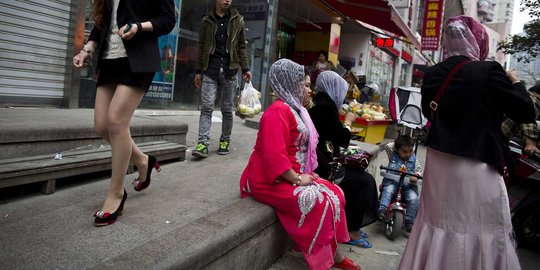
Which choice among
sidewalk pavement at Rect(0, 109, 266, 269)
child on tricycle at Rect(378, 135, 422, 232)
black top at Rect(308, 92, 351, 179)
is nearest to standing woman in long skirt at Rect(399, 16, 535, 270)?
black top at Rect(308, 92, 351, 179)

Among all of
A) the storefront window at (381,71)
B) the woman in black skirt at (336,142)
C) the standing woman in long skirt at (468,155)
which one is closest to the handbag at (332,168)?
the woman in black skirt at (336,142)

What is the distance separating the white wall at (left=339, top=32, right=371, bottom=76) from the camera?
1658cm

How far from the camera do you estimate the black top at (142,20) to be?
7.44 ft

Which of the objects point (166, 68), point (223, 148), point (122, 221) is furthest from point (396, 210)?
point (166, 68)

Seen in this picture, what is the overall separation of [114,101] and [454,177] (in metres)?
1.99

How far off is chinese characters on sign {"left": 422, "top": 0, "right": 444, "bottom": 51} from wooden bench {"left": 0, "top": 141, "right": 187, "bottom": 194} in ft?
65.2

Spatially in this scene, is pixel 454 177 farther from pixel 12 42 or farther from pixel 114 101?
pixel 12 42

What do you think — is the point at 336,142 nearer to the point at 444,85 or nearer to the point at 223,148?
the point at 444,85

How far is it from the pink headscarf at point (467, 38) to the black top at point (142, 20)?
5.61 feet

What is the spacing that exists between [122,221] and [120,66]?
3.01 ft

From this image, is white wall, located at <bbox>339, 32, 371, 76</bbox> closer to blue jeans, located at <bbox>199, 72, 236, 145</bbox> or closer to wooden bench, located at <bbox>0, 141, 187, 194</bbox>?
blue jeans, located at <bbox>199, 72, 236, 145</bbox>

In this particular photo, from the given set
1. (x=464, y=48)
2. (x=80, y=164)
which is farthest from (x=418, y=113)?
(x=80, y=164)

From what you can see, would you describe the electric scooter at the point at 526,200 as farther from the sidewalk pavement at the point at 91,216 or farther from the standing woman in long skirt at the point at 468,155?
the sidewalk pavement at the point at 91,216

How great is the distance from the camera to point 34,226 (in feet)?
7.27
